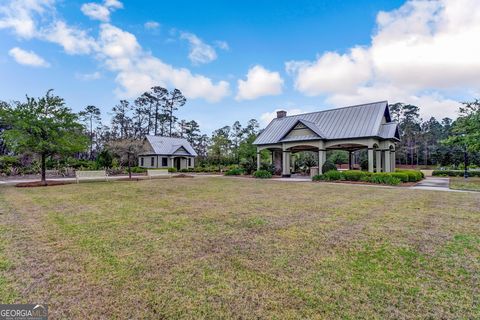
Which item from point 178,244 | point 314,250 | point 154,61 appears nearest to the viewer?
point 314,250

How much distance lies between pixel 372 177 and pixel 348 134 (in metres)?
5.06

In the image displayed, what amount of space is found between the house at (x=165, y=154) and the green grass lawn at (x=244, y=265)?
28.5m

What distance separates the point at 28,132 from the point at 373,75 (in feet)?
80.5

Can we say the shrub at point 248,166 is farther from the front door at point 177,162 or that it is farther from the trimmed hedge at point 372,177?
the front door at point 177,162

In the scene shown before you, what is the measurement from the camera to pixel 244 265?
343cm

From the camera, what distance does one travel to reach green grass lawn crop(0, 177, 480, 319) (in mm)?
2457

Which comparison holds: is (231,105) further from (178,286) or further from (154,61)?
(178,286)

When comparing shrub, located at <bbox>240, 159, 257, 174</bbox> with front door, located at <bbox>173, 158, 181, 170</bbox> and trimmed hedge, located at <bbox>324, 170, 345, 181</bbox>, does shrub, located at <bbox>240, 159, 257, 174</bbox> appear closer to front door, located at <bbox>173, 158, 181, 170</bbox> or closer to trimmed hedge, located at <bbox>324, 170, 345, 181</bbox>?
trimmed hedge, located at <bbox>324, 170, 345, 181</bbox>

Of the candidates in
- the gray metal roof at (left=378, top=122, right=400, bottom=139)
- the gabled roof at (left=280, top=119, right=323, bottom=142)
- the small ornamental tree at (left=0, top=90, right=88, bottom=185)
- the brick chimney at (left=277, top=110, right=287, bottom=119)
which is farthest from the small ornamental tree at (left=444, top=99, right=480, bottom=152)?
the small ornamental tree at (left=0, top=90, right=88, bottom=185)

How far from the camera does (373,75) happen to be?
61.6 feet

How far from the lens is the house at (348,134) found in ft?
63.8

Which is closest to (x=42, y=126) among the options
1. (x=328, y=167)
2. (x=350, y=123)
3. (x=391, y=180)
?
(x=328, y=167)

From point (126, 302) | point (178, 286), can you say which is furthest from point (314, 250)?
point (126, 302)

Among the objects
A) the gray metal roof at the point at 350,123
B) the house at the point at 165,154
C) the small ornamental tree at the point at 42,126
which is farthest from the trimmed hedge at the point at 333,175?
the house at the point at 165,154
